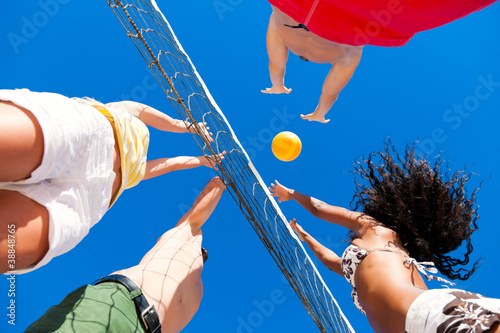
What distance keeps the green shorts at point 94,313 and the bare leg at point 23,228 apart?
1.47 ft

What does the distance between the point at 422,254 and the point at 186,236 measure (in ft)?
6.64

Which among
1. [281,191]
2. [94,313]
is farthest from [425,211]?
[94,313]

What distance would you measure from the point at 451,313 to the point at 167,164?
2377mm

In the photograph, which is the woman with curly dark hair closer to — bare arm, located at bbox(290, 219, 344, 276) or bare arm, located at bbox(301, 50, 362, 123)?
bare arm, located at bbox(290, 219, 344, 276)

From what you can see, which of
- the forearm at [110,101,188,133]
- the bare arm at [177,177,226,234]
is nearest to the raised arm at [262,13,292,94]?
the forearm at [110,101,188,133]

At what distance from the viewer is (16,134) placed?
3.75ft

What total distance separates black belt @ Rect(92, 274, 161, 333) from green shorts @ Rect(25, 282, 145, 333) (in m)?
0.02

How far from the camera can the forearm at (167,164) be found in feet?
9.79

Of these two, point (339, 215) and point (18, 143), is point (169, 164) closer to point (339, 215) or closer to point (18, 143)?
point (339, 215)

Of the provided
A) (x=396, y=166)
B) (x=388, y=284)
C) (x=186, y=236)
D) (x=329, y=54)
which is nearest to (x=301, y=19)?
(x=329, y=54)

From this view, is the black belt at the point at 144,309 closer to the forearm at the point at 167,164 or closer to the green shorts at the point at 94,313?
the green shorts at the point at 94,313

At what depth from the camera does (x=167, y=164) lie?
10.5 ft

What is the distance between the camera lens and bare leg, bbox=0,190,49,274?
1.21m

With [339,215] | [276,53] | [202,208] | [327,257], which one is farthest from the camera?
[327,257]
